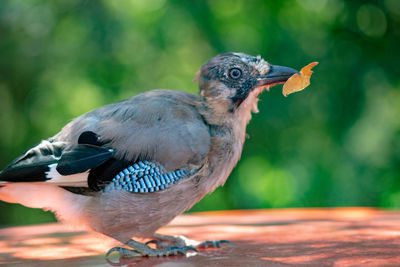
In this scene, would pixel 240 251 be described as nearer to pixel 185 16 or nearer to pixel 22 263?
pixel 22 263

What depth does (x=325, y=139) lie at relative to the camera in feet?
30.6

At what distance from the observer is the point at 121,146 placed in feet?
10.5

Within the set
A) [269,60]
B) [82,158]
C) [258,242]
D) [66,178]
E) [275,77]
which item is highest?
[269,60]

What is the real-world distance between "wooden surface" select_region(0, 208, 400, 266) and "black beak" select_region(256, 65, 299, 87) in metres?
1.06

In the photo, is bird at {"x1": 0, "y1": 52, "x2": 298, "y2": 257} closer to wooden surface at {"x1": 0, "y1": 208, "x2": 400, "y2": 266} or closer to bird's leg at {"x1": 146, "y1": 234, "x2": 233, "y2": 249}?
bird's leg at {"x1": 146, "y1": 234, "x2": 233, "y2": 249}

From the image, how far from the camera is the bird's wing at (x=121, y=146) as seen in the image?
3.14 meters

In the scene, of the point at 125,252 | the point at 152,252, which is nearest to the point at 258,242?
the point at 152,252

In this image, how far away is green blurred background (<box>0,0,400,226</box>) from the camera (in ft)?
28.9

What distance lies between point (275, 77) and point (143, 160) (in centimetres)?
105

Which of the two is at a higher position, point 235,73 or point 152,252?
point 235,73

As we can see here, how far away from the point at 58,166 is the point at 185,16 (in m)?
6.80

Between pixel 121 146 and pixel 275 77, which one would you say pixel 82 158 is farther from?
pixel 275 77

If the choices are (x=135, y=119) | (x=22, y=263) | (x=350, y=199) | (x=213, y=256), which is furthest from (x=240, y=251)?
(x=350, y=199)

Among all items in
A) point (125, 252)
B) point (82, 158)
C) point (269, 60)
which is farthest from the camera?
point (269, 60)
